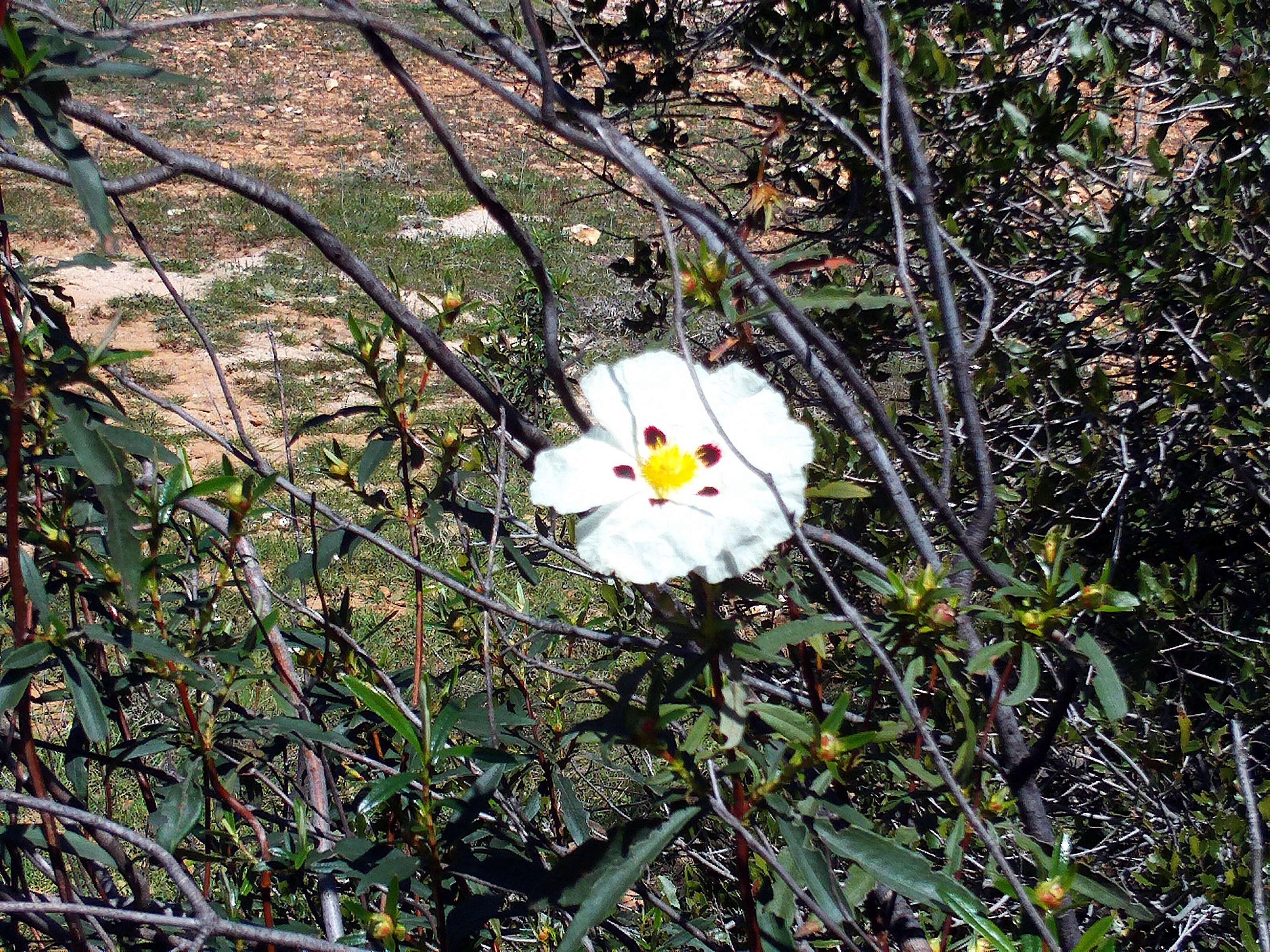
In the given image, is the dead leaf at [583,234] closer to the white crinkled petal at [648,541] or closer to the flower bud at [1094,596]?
the flower bud at [1094,596]

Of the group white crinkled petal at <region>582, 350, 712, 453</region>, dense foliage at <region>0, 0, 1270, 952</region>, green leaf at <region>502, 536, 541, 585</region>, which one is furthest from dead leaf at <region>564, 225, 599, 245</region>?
white crinkled petal at <region>582, 350, 712, 453</region>

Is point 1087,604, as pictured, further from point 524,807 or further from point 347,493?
point 347,493

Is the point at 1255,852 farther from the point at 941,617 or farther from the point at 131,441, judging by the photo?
the point at 131,441

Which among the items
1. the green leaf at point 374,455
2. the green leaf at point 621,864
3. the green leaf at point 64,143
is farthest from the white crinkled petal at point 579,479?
the green leaf at point 374,455

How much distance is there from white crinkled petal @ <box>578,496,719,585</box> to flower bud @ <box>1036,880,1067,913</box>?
1.68ft

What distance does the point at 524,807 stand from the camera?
1558mm

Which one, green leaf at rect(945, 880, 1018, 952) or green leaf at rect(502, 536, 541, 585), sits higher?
green leaf at rect(502, 536, 541, 585)

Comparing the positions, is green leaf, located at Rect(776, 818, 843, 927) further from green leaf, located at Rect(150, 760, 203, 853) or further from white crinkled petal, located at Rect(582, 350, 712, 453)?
green leaf, located at Rect(150, 760, 203, 853)

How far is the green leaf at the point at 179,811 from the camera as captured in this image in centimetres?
118

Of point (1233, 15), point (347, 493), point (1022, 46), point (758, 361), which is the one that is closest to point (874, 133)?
point (1022, 46)

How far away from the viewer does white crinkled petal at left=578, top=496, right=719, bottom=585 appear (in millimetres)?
823

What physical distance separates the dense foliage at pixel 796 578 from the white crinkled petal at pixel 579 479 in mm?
81

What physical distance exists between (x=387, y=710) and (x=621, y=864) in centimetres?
28

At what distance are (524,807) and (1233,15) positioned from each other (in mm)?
1769
